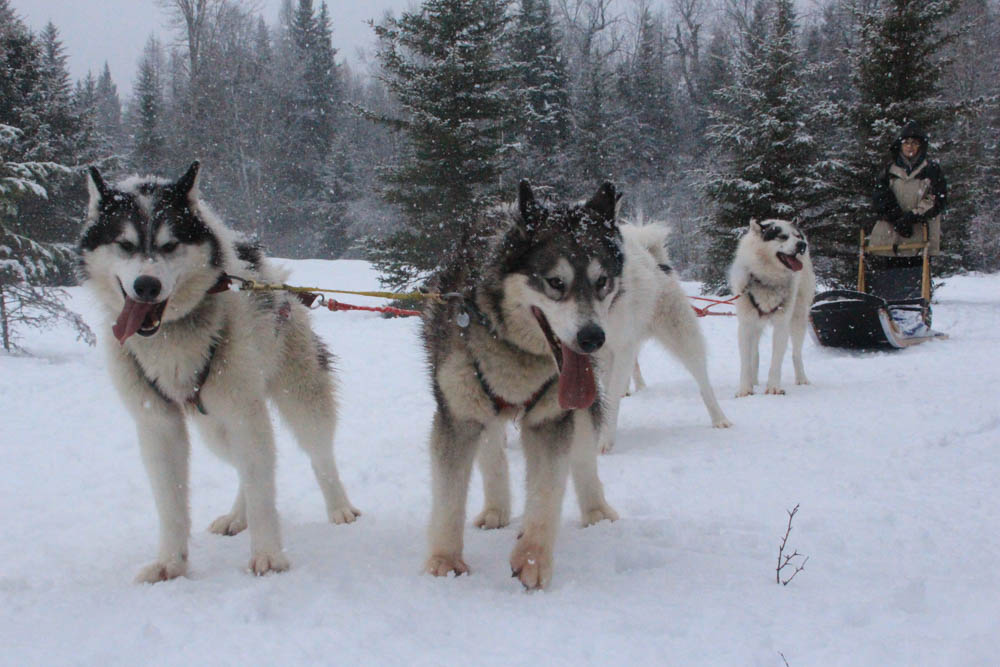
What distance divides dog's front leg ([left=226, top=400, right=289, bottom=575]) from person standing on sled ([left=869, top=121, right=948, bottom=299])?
932 cm

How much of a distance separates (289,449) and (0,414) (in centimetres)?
318

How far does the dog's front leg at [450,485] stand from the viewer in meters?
2.56

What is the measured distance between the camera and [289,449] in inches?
190

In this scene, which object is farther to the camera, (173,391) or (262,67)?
(262,67)

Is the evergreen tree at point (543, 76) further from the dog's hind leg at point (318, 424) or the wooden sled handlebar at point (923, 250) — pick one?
the dog's hind leg at point (318, 424)

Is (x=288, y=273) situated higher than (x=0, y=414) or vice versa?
(x=288, y=273)

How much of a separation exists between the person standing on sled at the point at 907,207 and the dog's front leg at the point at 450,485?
8.81 meters

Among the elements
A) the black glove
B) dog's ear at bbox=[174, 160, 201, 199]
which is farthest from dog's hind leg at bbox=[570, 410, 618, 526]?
the black glove

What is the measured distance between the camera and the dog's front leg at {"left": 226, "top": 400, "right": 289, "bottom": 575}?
262 centimetres

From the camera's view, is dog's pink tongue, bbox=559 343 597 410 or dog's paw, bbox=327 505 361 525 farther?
dog's paw, bbox=327 505 361 525

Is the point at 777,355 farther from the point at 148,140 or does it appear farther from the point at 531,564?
the point at 148,140

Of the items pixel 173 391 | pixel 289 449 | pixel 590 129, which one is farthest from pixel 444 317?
pixel 590 129

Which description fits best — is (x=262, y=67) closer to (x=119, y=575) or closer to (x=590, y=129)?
(x=590, y=129)

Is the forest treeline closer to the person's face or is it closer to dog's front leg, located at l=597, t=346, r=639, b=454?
dog's front leg, located at l=597, t=346, r=639, b=454
